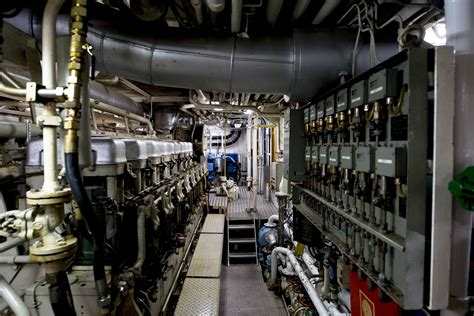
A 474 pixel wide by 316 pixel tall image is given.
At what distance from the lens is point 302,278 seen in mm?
3053

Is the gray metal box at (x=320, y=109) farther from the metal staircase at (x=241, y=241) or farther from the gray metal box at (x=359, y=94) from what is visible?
the metal staircase at (x=241, y=241)

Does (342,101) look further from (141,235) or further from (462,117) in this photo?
(141,235)

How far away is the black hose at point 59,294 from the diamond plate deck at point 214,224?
3722 mm

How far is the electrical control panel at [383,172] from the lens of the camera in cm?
113

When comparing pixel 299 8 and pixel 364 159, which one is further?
pixel 299 8

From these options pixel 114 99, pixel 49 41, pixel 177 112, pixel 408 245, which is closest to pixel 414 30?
pixel 408 245

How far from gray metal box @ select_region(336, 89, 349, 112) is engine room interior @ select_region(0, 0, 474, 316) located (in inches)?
0.8

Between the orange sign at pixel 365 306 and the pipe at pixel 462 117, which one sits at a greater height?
the pipe at pixel 462 117

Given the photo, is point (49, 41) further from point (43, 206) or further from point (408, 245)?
point (408, 245)

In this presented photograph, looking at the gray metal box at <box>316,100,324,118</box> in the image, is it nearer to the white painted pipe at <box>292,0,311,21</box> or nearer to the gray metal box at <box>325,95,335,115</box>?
the gray metal box at <box>325,95,335,115</box>

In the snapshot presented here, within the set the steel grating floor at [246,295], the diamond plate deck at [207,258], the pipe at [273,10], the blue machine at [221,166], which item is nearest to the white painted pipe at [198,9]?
the pipe at [273,10]

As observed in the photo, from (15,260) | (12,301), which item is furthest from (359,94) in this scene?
(15,260)

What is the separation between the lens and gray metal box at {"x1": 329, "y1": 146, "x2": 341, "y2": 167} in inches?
72.2

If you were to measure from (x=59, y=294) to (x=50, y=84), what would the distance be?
0.95 metres
